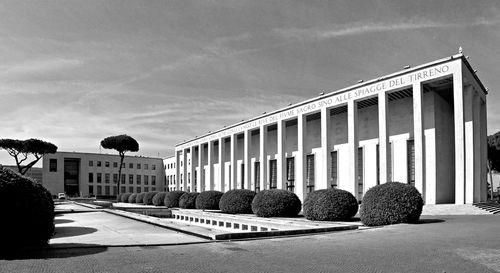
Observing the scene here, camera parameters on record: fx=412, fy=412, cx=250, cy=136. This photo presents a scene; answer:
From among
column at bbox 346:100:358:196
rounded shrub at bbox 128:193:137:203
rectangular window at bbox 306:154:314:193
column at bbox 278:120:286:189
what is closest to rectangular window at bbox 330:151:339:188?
rectangular window at bbox 306:154:314:193

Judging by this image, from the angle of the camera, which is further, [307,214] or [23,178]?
[307,214]

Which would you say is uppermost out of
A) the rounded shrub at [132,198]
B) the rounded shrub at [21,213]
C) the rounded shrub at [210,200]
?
the rounded shrub at [21,213]

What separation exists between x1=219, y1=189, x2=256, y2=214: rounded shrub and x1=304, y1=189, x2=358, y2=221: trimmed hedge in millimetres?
7323

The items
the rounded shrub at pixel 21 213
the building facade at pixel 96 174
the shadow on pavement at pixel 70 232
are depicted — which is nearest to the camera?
the rounded shrub at pixel 21 213

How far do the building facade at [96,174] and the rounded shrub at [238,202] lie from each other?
66940mm

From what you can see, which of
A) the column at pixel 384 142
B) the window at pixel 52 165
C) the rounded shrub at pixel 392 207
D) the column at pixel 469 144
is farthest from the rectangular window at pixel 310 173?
the window at pixel 52 165

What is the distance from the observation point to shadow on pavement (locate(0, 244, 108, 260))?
7.43 meters

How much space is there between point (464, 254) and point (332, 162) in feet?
94.6

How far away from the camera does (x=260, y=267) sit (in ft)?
23.3

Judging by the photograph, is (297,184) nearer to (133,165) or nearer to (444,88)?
(444,88)

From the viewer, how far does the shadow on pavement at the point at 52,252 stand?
7.43 metres

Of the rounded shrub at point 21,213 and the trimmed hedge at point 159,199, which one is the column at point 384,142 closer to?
the trimmed hedge at point 159,199

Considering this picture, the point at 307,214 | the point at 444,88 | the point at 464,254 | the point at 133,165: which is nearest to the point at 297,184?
the point at 444,88

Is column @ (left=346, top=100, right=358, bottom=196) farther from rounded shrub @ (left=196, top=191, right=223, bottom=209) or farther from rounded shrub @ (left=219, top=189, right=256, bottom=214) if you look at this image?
rounded shrub @ (left=196, top=191, right=223, bottom=209)
